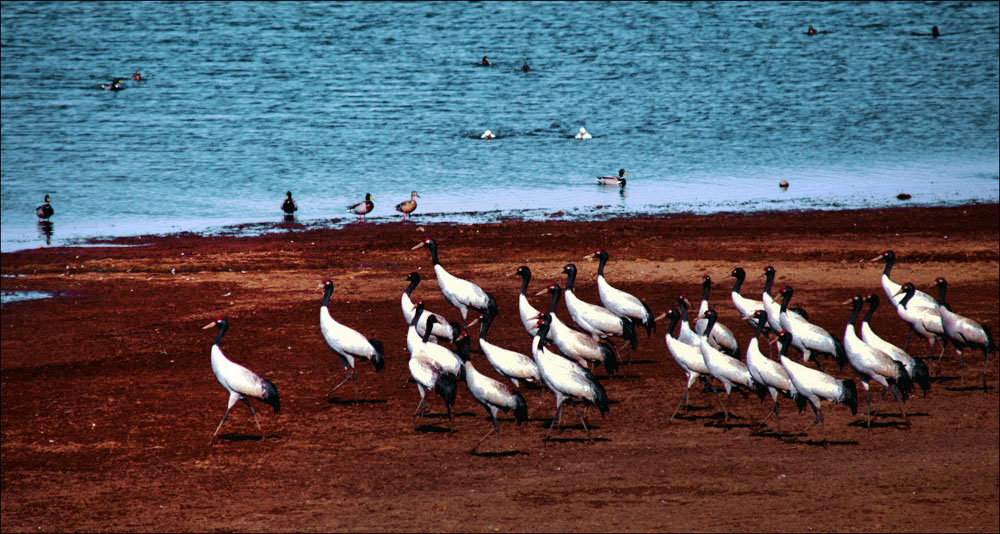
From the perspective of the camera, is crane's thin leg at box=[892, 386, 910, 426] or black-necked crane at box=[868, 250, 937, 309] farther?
black-necked crane at box=[868, 250, 937, 309]

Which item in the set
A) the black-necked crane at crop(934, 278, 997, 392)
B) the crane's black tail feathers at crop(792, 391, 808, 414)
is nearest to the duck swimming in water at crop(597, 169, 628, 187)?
the black-necked crane at crop(934, 278, 997, 392)

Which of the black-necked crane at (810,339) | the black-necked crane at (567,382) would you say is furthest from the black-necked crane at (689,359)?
the black-necked crane at (567,382)

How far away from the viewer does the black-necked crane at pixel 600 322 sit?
14172 millimetres

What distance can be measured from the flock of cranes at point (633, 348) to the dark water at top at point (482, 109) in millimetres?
11708

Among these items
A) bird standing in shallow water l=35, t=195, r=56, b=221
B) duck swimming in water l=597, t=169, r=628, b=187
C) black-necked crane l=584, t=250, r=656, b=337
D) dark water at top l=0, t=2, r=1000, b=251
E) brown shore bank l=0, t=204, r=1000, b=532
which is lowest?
brown shore bank l=0, t=204, r=1000, b=532

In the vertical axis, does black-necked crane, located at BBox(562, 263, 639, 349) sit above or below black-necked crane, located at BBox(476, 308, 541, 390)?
above

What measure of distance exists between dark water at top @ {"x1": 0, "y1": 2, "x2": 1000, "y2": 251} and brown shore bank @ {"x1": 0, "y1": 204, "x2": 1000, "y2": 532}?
21.4ft

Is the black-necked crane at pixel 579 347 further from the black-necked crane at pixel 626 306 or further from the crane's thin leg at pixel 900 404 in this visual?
the crane's thin leg at pixel 900 404

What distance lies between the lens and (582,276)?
19531 millimetres

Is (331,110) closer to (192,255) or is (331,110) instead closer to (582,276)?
(192,255)

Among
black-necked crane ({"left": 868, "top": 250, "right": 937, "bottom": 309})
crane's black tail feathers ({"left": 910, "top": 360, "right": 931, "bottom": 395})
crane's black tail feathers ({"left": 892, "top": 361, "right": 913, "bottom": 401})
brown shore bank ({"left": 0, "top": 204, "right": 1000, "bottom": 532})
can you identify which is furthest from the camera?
black-necked crane ({"left": 868, "top": 250, "right": 937, "bottom": 309})

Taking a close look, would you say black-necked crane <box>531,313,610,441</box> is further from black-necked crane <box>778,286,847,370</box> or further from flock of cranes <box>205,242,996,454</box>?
black-necked crane <box>778,286,847,370</box>

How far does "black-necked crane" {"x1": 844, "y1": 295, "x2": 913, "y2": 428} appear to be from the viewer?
12016 mm

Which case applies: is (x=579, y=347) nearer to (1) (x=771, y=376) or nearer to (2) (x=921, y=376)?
(1) (x=771, y=376)
